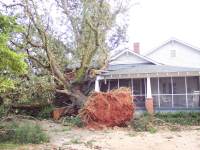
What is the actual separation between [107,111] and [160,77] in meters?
7.99

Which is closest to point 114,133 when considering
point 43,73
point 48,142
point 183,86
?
point 48,142

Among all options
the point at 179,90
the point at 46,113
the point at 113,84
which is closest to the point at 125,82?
the point at 113,84

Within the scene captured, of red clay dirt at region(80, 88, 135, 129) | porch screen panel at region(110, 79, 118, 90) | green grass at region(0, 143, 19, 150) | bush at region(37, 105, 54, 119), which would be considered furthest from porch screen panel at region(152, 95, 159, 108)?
green grass at region(0, 143, 19, 150)

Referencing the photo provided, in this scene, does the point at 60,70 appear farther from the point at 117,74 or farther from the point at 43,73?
the point at 117,74

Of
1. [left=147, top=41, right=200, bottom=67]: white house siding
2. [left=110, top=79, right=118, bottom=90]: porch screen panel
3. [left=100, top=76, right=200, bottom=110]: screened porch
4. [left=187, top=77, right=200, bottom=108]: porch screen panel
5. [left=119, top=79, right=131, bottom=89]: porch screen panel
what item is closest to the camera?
[left=187, top=77, right=200, bottom=108]: porch screen panel

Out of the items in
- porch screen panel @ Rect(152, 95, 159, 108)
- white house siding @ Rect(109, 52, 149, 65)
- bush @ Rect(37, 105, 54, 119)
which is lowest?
bush @ Rect(37, 105, 54, 119)

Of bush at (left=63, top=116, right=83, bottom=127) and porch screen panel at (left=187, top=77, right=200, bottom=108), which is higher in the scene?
porch screen panel at (left=187, top=77, right=200, bottom=108)

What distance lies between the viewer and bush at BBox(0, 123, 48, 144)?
19203 millimetres

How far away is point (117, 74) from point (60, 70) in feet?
15.1

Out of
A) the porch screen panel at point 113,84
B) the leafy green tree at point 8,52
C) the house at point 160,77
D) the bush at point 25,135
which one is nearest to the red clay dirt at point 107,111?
the house at point 160,77

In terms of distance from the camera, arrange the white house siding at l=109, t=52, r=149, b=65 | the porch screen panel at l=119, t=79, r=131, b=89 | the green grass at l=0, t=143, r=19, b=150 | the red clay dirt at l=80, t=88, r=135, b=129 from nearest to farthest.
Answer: the green grass at l=0, t=143, r=19, b=150, the red clay dirt at l=80, t=88, r=135, b=129, the porch screen panel at l=119, t=79, r=131, b=89, the white house siding at l=109, t=52, r=149, b=65

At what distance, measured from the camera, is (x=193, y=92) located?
104 feet

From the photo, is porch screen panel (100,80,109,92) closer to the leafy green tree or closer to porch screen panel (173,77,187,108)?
porch screen panel (173,77,187,108)

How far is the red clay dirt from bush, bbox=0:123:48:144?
5565 millimetres
